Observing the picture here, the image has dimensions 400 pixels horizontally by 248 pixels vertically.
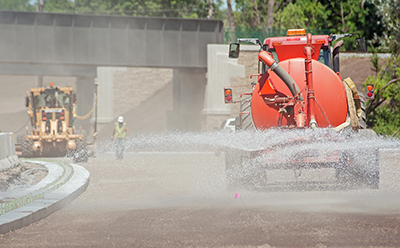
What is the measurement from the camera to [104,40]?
115ft

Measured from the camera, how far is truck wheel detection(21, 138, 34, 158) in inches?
879

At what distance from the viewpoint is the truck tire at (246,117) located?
10.4 metres

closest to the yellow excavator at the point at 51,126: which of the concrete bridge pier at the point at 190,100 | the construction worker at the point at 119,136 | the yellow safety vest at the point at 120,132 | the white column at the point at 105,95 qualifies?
the construction worker at the point at 119,136

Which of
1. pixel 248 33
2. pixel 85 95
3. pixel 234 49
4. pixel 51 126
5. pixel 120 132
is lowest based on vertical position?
pixel 120 132

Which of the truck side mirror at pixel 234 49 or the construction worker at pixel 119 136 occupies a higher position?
the truck side mirror at pixel 234 49

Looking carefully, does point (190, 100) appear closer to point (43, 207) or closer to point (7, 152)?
→ point (7, 152)

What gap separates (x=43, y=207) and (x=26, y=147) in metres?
14.6

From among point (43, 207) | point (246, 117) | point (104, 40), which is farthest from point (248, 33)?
point (43, 207)

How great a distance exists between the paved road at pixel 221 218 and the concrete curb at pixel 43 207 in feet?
0.45

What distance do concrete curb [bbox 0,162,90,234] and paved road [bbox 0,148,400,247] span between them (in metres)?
0.14

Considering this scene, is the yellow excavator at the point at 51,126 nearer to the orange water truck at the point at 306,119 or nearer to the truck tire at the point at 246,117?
the truck tire at the point at 246,117

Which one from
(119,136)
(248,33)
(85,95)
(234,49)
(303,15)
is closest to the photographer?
→ (234,49)

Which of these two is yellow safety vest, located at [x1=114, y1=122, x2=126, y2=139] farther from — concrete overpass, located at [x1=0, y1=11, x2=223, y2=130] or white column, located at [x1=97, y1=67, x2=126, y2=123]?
white column, located at [x1=97, y1=67, x2=126, y2=123]

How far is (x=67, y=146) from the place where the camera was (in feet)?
73.9
